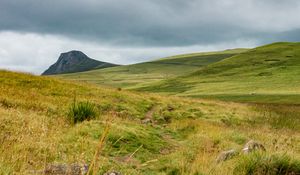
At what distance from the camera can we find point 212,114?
33.0 metres

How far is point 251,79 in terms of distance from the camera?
9688 cm

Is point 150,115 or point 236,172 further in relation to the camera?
point 150,115

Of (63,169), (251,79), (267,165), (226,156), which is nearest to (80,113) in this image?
(226,156)

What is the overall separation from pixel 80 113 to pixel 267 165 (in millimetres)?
9977

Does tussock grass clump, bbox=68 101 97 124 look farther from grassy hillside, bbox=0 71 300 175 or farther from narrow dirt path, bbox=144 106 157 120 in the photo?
narrow dirt path, bbox=144 106 157 120

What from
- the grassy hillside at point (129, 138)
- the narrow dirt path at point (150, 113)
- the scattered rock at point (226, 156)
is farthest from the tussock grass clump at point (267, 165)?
the narrow dirt path at point (150, 113)

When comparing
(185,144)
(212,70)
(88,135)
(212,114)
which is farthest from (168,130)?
(212,70)

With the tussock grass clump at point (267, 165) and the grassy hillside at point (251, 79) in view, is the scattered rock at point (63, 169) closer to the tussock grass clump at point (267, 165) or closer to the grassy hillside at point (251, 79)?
the tussock grass clump at point (267, 165)

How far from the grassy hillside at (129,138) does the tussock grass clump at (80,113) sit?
15cm

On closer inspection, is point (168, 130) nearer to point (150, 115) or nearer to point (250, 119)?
point (150, 115)

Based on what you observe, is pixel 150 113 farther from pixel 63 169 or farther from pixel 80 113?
pixel 63 169

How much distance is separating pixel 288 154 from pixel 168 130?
35.2 feet

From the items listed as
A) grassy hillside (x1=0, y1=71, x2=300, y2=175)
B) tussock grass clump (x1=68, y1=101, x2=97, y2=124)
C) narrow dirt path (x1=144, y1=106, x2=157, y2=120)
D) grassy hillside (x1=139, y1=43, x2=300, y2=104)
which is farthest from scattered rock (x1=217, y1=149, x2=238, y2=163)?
grassy hillside (x1=139, y1=43, x2=300, y2=104)

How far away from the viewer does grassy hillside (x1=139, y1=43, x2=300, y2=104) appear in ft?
223
